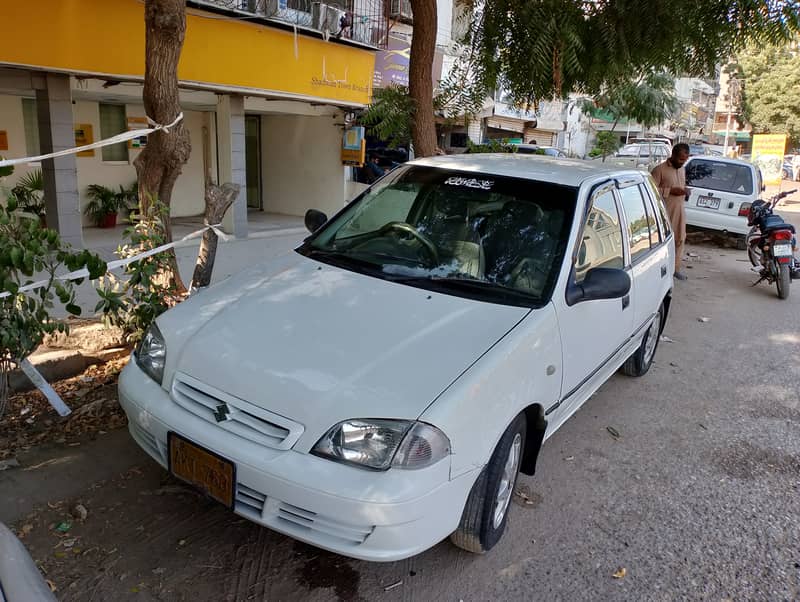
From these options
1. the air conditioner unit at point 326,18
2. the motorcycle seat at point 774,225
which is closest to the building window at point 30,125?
the air conditioner unit at point 326,18

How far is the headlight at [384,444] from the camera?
2385 mm

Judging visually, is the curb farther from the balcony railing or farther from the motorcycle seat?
the motorcycle seat

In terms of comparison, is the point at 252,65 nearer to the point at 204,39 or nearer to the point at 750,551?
the point at 204,39

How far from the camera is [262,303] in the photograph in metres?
3.17

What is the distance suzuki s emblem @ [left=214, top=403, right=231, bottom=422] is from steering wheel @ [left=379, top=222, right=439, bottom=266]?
4.72 ft

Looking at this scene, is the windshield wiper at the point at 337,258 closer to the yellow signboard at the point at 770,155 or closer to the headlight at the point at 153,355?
the headlight at the point at 153,355

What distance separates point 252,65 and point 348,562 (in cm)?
933

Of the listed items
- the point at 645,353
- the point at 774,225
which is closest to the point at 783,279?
the point at 774,225

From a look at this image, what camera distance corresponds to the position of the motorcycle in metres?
8.62

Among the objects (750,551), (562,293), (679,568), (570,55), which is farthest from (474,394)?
(570,55)

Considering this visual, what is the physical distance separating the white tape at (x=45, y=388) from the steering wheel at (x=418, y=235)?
2.28 m

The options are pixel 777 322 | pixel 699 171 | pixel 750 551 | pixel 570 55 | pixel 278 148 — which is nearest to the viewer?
pixel 750 551

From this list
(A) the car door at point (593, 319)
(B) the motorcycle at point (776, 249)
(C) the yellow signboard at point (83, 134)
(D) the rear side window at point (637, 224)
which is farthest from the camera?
(C) the yellow signboard at point (83, 134)

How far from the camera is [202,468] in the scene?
260cm
